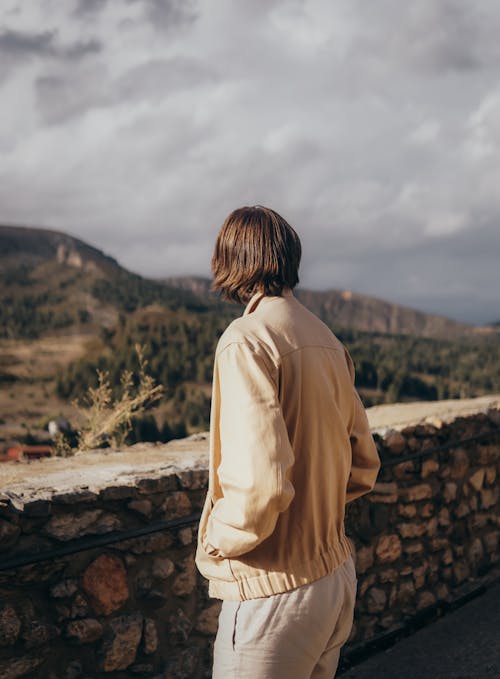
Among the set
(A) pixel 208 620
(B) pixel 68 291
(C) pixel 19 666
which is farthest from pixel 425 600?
(B) pixel 68 291

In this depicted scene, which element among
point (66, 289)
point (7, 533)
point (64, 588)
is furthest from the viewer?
point (66, 289)

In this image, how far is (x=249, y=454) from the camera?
1589 millimetres

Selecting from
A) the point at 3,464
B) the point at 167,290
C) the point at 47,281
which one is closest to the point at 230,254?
the point at 3,464

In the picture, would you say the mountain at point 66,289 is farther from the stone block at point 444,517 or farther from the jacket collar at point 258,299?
the jacket collar at point 258,299

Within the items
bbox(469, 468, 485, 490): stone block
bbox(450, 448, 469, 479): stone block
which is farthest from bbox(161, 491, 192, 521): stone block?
bbox(469, 468, 485, 490): stone block

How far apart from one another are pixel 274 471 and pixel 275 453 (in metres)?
0.04

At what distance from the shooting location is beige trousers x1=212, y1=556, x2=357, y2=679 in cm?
165

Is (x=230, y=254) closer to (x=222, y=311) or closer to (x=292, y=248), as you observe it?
(x=292, y=248)

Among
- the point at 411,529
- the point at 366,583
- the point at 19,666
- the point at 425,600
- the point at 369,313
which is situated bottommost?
the point at 425,600

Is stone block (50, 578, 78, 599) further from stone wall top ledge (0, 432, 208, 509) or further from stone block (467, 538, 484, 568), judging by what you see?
stone block (467, 538, 484, 568)

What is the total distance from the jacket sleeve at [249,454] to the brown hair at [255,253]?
0.23 m

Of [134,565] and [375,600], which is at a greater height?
[134,565]

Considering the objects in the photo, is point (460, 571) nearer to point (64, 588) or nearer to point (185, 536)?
point (185, 536)

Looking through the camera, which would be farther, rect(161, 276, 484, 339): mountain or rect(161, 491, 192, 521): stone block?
rect(161, 276, 484, 339): mountain
